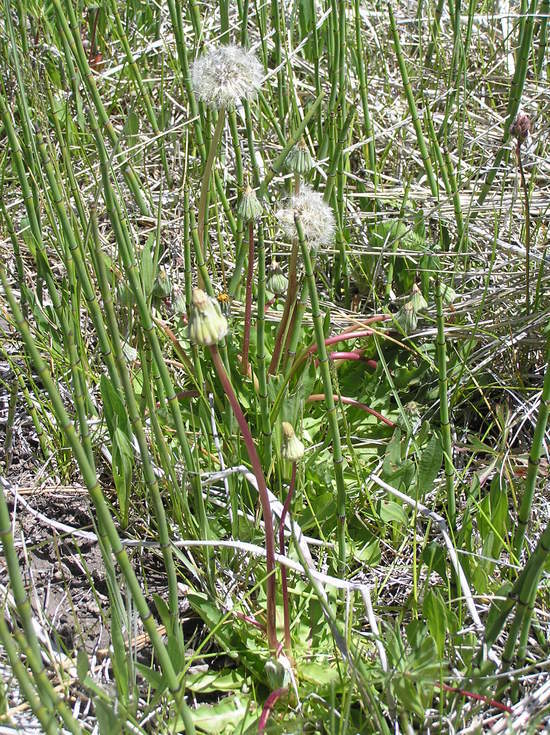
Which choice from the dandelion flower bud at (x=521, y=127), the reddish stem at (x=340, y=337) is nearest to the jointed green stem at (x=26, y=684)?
the reddish stem at (x=340, y=337)

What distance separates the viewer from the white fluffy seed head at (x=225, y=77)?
1191mm

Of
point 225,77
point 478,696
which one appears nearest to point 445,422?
point 478,696

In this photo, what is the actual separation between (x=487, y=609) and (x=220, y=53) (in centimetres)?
100

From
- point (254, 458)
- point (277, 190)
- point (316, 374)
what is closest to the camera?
point (254, 458)

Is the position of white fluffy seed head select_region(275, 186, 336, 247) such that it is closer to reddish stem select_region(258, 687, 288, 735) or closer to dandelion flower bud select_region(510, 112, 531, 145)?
dandelion flower bud select_region(510, 112, 531, 145)

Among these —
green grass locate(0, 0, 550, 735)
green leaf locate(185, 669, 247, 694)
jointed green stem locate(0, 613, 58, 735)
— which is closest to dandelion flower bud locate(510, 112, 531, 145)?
green grass locate(0, 0, 550, 735)

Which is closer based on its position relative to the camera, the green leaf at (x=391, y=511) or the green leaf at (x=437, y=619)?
the green leaf at (x=437, y=619)

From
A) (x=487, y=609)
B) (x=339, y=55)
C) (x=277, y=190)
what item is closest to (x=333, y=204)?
(x=277, y=190)

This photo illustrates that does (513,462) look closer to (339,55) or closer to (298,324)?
(298,324)

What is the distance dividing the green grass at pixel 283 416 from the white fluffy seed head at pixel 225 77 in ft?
0.04

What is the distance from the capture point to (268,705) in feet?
3.49

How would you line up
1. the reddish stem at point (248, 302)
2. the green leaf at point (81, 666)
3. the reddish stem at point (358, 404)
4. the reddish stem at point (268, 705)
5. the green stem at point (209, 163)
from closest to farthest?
the green leaf at point (81, 666) → the reddish stem at point (268, 705) → the green stem at point (209, 163) → the reddish stem at point (248, 302) → the reddish stem at point (358, 404)

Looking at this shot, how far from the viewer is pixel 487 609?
1.20 meters

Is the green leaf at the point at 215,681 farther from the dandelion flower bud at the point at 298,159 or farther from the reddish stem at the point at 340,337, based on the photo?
the dandelion flower bud at the point at 298,159
